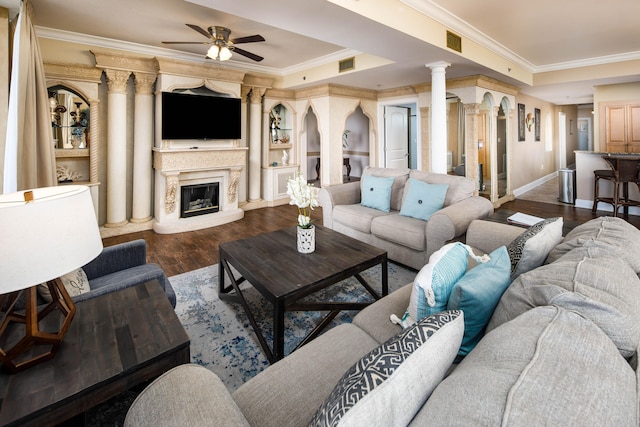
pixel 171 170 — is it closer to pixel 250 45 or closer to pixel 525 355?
pixel 250 45

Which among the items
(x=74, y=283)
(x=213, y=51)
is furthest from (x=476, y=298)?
(x=213, y=51)

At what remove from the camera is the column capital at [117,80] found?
4535mm

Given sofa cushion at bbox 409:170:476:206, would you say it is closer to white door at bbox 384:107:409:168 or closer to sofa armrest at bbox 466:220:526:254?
sofa armrest at bbox 466:220:526:254

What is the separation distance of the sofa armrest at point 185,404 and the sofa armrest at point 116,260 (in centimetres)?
161

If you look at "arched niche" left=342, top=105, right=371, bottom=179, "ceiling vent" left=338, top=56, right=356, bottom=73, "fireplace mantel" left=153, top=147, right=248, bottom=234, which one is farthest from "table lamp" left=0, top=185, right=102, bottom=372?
"arched niche" left=342, top=105, right=371, bottom=179

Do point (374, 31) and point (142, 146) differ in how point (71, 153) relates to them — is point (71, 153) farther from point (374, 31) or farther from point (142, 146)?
point (374, 31)

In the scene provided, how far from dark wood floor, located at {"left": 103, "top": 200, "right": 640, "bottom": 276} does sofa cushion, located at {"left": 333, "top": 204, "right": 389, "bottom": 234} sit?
131 centimetres

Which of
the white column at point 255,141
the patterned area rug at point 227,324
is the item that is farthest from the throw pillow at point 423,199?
the white column at point 255,141

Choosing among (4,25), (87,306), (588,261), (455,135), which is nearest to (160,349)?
(87,306)

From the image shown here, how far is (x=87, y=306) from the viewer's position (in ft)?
4.91

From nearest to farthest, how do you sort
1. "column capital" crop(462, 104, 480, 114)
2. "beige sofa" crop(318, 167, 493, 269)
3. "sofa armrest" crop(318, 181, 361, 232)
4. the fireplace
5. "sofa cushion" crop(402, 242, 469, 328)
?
"sofa cushion" crop(402, 242, 469, 328), "beige sofa" crop(318, 167, 493, 269), "sofa armrest" crop(318, 181, 361, 232), the fireplace, "column capital" crop(462, 104, 480, 114)

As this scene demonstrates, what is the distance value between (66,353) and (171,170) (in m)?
4.11

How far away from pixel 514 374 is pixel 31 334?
1.46 meters

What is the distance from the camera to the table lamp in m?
0.95
